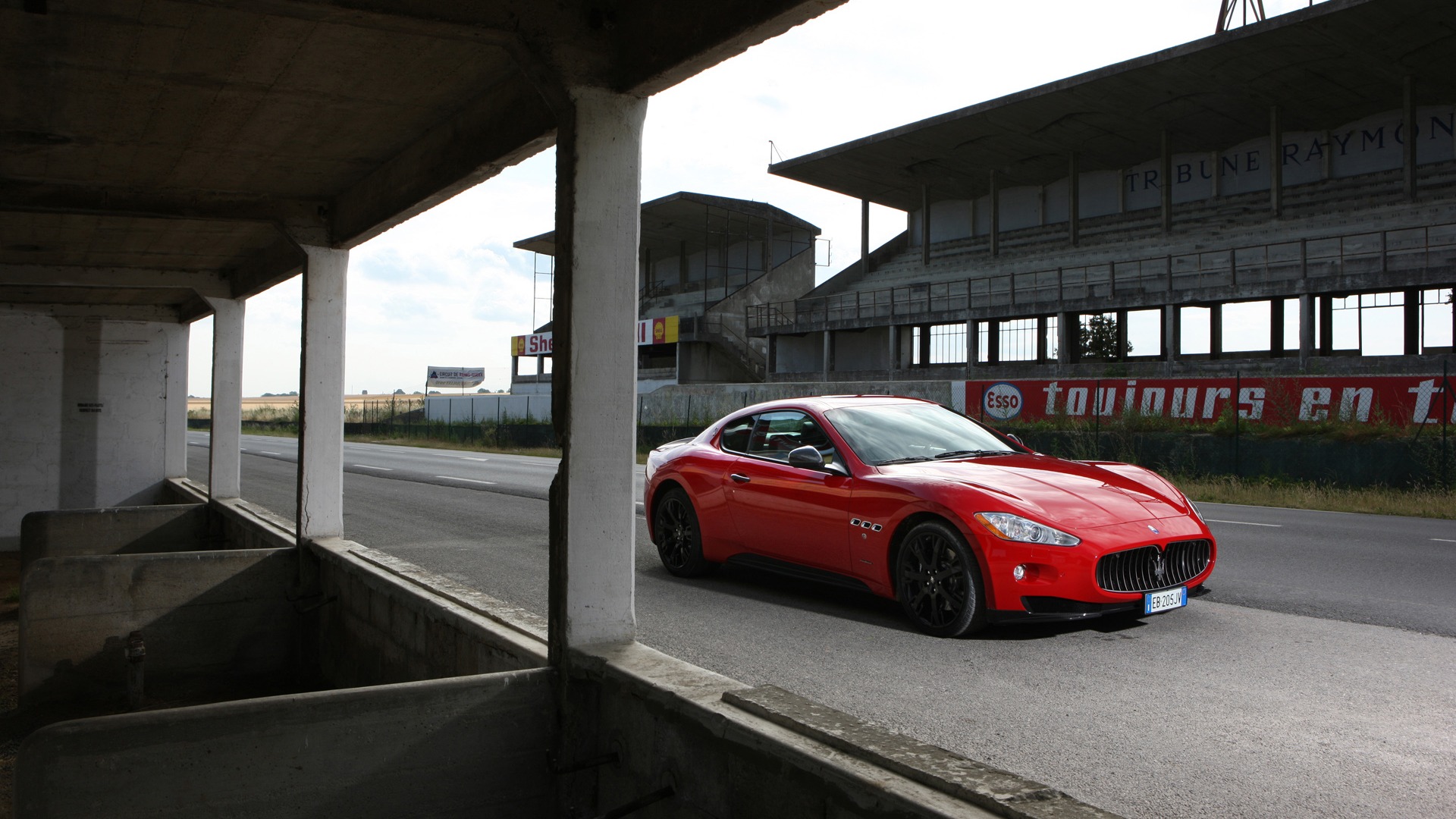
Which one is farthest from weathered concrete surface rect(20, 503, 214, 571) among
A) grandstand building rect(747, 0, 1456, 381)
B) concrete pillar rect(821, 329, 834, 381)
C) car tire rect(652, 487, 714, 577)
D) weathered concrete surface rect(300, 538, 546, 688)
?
concrete pillar rect(821, 329, 834, 381)

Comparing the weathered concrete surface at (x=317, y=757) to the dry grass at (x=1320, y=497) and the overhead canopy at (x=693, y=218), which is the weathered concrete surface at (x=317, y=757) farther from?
the overhead canopy at (x=693, y=218)

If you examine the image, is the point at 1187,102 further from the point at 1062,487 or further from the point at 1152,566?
the point at 1152,566

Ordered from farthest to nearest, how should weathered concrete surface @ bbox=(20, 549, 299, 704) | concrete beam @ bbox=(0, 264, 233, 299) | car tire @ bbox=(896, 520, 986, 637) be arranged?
concrete beam @ bbox=(0, 264, 233, 299) → weathered concrete surface @ bbox=(20, 549, 299, 704) → car tire @ bbox=(896, 520, 986, 637)

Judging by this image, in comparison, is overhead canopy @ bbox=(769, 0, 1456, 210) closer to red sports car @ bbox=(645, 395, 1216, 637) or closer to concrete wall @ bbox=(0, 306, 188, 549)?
red sports car @ bbox=(645, 395, 1216, 637)

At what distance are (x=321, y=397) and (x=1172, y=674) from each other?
19.9 feet

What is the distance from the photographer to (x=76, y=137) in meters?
6.28

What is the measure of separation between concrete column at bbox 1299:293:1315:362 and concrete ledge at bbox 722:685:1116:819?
30.4 metres

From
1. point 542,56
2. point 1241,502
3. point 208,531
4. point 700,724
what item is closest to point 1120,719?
point 700,724

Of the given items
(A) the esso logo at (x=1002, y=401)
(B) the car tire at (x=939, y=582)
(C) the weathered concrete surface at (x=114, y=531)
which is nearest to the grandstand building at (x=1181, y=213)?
(A) the esso logo at (x=1002, y=401)

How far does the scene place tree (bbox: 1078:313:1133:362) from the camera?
37709mm

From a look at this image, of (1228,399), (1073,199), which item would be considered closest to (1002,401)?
(1228,399)

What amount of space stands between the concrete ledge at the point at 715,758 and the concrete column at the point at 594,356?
9.3 inches

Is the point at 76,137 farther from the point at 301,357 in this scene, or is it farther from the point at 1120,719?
the point at 1120,719

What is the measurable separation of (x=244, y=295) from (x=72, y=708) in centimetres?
578
